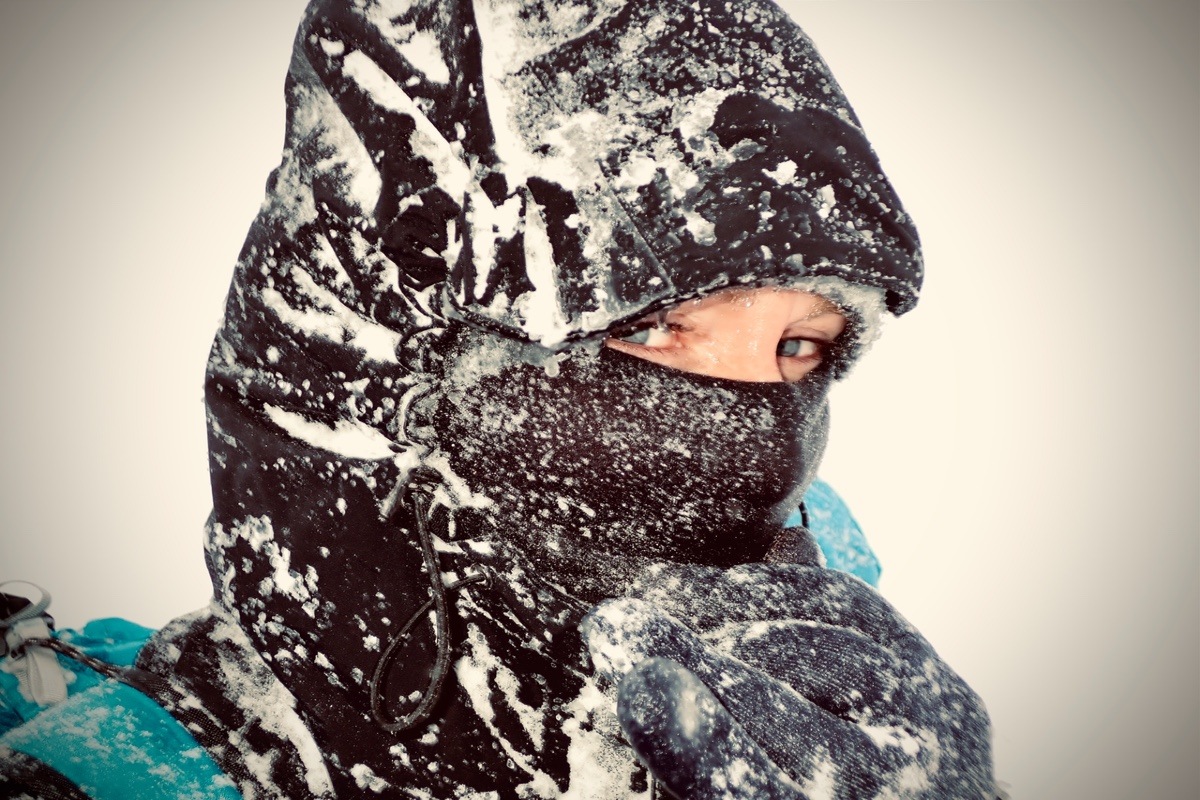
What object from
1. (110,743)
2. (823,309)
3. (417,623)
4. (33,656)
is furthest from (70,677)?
(823,309)

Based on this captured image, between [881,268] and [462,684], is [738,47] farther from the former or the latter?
[462,684]

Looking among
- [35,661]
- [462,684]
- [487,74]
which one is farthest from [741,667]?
[35,661]

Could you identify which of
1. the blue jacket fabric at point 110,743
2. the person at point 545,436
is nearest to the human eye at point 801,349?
the person at point 545,436

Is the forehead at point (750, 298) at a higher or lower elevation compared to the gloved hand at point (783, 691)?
higher

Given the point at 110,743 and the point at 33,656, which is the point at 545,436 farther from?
the point at 33,656

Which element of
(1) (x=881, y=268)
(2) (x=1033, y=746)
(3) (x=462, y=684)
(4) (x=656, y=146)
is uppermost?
(4) (x=656, y=146)

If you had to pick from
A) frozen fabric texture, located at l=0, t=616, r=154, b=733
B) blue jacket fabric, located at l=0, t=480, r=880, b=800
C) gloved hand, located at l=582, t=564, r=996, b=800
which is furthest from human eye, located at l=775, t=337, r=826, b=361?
frozen fabric texture, located at l=0, t=616, r=154, b=733

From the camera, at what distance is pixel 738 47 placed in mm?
598

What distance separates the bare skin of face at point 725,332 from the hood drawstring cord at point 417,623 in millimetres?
249

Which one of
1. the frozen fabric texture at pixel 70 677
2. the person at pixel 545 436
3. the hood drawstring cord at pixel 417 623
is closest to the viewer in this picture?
the person at pixel 545 436

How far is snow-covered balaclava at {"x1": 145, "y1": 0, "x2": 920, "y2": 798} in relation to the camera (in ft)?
1.87

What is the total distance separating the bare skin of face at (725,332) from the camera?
0.61 metres

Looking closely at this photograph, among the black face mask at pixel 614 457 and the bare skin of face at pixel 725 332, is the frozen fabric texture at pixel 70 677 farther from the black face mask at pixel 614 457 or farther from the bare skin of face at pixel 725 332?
the bare skin of face at pixel 725 332

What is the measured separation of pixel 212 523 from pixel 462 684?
0.37 meters
